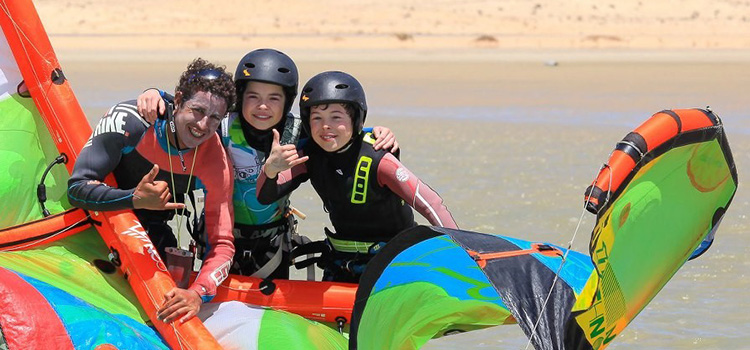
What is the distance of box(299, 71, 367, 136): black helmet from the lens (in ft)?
16.8

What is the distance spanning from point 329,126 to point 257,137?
378mm

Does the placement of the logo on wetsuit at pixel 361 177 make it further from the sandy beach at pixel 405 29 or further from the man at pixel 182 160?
the sandy beach at pixel 405 29

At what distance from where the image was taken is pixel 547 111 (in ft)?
55.9

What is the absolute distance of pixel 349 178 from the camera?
525 centimetres

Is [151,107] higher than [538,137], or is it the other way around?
[151,107]

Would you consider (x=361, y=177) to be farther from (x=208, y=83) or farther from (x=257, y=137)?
(x=208, y=83)

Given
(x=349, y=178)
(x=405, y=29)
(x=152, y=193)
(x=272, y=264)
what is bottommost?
(x=405, y=29)

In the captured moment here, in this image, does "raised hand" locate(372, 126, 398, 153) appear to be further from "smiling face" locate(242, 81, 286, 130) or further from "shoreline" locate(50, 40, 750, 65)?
"shoreline" locate(50, 40, 750, 65)

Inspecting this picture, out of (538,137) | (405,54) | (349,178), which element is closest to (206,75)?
(349,178)

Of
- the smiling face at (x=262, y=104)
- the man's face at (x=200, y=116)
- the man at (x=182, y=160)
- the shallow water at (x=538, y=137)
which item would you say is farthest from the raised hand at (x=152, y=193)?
the shallow water at (x=538, y=137)

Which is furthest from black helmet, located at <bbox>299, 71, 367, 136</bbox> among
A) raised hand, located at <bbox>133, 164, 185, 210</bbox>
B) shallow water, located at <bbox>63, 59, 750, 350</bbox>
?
shallow water, located at <bbox>63, 59, 750, 350</bbox>

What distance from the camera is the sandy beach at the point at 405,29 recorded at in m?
29.3

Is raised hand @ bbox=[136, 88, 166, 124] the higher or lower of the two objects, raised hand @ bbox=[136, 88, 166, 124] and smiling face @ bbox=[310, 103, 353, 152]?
the higher

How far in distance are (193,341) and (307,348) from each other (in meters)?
0.47
